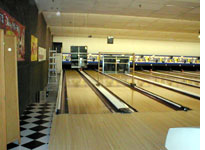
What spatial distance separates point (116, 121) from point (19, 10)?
316 cm

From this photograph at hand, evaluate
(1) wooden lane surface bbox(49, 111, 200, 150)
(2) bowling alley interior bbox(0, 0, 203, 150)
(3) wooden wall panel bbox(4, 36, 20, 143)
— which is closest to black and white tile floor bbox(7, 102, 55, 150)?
(2) bowling alley interior bbox(0, 0, 203, 150)

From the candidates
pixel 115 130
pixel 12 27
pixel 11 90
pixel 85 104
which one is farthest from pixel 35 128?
pixel 12 27

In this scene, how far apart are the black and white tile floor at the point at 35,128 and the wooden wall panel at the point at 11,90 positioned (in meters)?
0.25

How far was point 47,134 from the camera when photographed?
4.07 metres

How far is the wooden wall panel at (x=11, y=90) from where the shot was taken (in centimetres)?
325

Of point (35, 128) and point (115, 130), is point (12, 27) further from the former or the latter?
point (115, 130)

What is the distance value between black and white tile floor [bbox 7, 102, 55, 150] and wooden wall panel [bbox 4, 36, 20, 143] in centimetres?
25

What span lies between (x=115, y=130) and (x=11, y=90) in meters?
1.75

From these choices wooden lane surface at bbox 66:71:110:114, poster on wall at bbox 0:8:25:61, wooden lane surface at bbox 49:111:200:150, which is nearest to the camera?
wooden lane surface at bbox 49:111:200:150

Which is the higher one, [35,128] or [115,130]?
[115,130]

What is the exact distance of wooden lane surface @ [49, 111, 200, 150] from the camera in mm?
2914

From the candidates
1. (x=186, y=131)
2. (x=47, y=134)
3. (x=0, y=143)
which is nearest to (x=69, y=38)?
(x=47, y=134)

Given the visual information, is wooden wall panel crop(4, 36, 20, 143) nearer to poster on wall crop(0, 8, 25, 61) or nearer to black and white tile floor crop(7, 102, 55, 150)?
black and white tile floor crop(7, 102, 55, 150)

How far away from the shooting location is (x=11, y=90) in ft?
11.0
